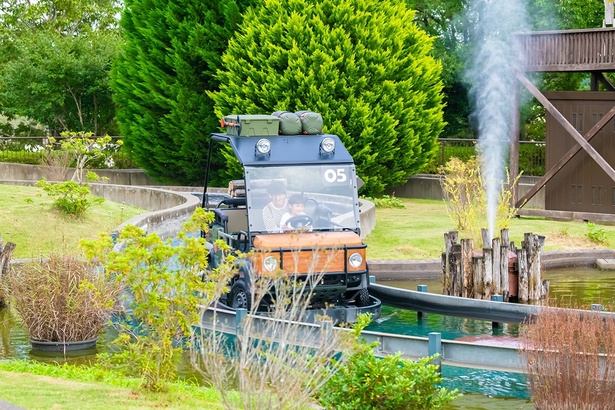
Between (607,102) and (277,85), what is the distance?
31.3 feet

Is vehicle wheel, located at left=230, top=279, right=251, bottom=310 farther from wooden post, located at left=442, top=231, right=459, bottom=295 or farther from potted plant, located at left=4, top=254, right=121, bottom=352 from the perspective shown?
wooden post, located at left=442, top=231, right=459, bottom=295

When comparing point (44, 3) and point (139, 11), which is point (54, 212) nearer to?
point (139, 11)

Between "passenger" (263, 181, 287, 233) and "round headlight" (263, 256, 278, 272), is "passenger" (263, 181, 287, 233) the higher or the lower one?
the higher one

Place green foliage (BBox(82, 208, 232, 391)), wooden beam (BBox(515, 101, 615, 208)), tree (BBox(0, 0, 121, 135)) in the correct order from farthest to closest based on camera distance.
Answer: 1. tree (BBox(0, 0, 121, 135))
2. wooden beam (BBox(515, 101, 615, 208))
3. green foliage (BBox(82, 208, 232, 391))

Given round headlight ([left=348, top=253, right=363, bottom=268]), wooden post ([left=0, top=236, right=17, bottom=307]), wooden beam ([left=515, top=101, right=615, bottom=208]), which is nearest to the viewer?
round headlight ([left=348, top=253, right=363, bottom=268])

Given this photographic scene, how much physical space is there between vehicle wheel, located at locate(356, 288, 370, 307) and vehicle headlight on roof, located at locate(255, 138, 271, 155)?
2383 millimetres

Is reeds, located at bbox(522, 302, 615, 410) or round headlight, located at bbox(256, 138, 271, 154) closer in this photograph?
reeds, located at bbox(522, 302, 615, 410)

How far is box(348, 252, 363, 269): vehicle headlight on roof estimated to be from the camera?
15.6 m

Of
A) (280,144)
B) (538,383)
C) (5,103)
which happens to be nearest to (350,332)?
(538,383)

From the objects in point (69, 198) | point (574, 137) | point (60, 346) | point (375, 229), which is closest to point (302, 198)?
point (60, 346)

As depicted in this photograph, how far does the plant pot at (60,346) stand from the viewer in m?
15.2

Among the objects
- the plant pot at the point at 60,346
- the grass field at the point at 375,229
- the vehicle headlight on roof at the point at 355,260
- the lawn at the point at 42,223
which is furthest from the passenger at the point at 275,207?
the lawn at the point at 42,223

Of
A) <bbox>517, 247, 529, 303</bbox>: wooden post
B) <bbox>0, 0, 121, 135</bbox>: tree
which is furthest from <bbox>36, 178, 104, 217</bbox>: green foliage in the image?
<bbox>0, 0, 121, 135</bbox>: tree

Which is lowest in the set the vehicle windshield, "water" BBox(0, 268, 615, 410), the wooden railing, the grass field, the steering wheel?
"water" BBox(0, 268, 615, 410)
